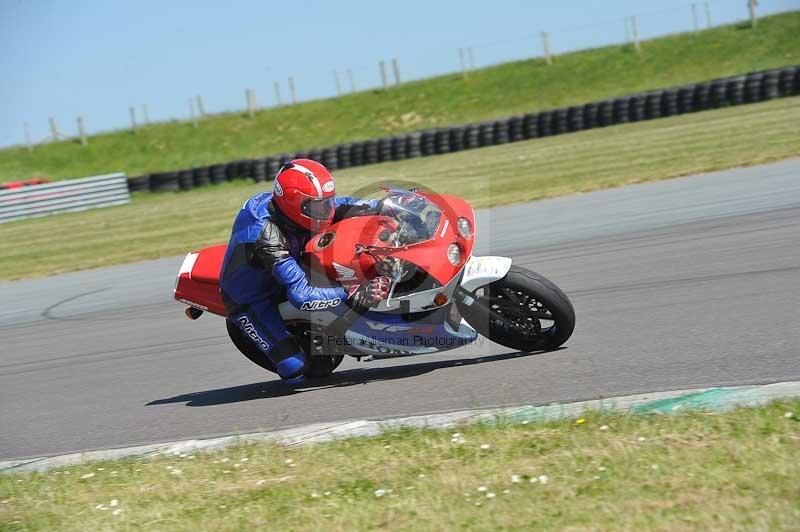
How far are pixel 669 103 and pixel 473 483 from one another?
23310mm

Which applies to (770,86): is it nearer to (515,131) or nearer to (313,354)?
(515,131)

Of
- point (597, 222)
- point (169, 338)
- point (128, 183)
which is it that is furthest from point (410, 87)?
point (169, 338)

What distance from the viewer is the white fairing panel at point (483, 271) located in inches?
235

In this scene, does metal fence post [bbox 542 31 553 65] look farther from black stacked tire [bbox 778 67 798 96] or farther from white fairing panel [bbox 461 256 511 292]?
white fairing panel [bbox 461 256 511 292]

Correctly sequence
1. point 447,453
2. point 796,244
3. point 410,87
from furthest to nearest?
point 410,87
point 796,244
point 447,453

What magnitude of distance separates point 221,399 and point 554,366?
2218 millimetres

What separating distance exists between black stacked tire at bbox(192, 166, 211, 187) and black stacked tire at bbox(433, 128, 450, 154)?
6831 millimetres

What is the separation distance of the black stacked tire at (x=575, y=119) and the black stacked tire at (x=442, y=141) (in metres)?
3.35

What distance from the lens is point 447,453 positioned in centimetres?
461

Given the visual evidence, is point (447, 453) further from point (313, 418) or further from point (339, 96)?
point (339, 96)

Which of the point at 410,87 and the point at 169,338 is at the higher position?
the point at 410,87

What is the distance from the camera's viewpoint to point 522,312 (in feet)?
20.5

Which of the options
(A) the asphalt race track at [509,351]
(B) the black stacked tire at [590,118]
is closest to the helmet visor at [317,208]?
(A) the asphalt race track at [509,351]

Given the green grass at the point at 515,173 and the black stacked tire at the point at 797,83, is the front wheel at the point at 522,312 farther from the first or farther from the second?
the black stacked tire at the point at 797,83
